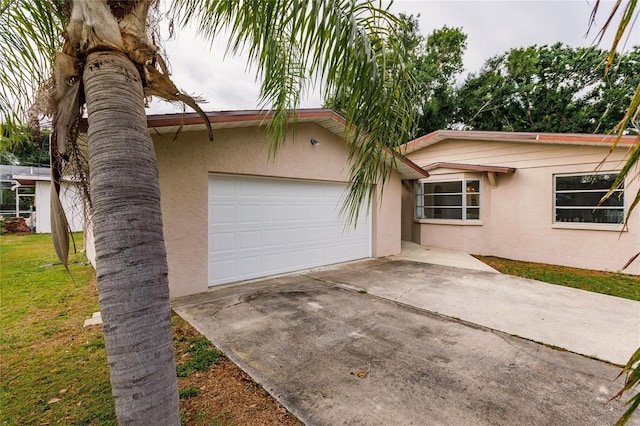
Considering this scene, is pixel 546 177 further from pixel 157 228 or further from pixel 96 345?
pixel 96 345

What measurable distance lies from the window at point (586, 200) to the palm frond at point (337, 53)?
27.9 ft

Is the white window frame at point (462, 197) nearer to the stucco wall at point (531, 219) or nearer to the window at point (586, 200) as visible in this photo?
the stucco wall at point (531, 219)

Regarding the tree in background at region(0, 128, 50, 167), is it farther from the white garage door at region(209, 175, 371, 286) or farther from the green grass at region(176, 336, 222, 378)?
the white garage door at region(209, 175, 371, 286)

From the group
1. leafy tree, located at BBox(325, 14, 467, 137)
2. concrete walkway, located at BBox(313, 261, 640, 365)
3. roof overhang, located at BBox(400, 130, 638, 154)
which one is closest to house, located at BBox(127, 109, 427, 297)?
concrete walkway, located at BBox(313, 261, 640, 365)

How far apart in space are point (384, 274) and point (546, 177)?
618 cm

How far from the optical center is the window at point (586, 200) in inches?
321

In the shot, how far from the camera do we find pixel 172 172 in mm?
5438

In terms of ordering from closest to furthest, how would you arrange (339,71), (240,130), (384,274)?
(339,71), (240,130), (384,274)

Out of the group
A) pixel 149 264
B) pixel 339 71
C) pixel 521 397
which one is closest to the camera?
pixel 149 264

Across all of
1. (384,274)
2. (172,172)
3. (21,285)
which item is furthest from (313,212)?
(21,285)

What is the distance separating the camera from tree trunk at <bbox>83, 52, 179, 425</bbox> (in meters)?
1.63

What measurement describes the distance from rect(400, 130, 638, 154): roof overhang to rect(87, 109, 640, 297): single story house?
37mm

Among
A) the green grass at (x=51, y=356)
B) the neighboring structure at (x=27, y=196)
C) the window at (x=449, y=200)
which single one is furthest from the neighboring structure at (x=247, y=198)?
the neighboring structure at (x=27, y=196)

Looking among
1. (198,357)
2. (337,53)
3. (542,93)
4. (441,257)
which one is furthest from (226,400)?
(542,93)
